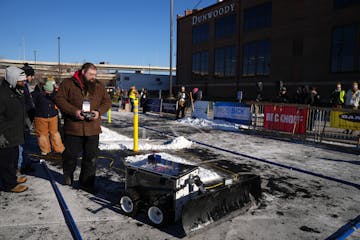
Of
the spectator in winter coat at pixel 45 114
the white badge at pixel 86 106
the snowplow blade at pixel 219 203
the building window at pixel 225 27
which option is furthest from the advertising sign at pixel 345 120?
the building window at pixel 225 27

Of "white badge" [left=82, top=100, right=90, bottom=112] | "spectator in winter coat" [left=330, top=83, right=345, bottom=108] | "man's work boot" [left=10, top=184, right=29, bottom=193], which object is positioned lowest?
"man's work boot" [left=10, top=184, right=29, bottom=193]

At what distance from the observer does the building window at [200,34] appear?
4206 cm

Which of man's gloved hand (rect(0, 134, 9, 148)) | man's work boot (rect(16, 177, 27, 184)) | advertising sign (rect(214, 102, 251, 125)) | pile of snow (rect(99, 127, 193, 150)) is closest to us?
man's gloved hand (rect(0, 134, 9, 148))

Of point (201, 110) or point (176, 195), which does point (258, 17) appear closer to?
point (201, 110)

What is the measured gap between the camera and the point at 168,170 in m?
3.66

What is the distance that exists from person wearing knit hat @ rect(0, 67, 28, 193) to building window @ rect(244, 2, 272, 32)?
1267 inches

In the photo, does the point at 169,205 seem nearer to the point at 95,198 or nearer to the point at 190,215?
the point at 190,215

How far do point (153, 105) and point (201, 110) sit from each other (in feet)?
16.9

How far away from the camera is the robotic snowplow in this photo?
11.1 ft

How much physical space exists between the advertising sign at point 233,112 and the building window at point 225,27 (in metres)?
25.1

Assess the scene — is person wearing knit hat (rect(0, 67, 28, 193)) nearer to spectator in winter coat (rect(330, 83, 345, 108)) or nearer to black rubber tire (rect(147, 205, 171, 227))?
black rubber tire (rect(147, 205, 171, 227))

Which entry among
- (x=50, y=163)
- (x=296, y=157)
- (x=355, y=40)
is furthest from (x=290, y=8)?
(x=50, y=163)

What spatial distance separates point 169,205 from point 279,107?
8816 mm

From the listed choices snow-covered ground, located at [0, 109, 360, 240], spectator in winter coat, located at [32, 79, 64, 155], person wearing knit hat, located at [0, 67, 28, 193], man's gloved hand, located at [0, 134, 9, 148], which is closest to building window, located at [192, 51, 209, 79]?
snow-covered ground, located at [0, 109, 360, 240]
